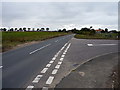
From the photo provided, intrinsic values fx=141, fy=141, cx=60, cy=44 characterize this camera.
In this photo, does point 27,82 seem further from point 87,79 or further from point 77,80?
point 87,79

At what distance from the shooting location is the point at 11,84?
487 cm

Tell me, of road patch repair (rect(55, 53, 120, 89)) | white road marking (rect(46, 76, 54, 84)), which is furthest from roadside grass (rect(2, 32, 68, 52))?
road patch repair (rect(55, 53, 120, 89))

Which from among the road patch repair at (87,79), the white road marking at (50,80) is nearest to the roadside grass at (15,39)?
the white road marking at (50,80)

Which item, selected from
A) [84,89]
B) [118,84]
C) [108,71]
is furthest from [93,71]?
[84,89]

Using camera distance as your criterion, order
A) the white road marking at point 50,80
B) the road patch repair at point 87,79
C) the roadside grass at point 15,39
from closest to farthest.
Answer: the road patch repair at point 87,79
the white road marking at point 50,80
the roadside grass at point 15,39

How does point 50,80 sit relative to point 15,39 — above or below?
below

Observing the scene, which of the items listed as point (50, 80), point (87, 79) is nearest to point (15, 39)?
point (50, 80)

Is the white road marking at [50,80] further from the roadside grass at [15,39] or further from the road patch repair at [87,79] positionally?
the roadside grass at [15,39]

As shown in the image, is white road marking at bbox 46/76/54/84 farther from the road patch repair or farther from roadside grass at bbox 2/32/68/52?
roadside grass at bbox 2/32/68/52

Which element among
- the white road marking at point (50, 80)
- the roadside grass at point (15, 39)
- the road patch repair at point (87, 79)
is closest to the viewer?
the road patch repair at point (87, 79)

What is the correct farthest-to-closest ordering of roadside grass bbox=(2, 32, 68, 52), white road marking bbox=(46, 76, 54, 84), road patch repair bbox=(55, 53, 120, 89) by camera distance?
roadside grass bbox=(2, 32, 68, 52), white road marking bbox=(46, 76, 54, 84), road patch repair bbox=(55, 53, 120, 89)

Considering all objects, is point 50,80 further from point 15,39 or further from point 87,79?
point 15,39

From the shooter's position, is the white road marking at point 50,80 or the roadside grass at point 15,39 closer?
the white road marking at point 50,80

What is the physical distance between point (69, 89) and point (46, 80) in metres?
1.21
